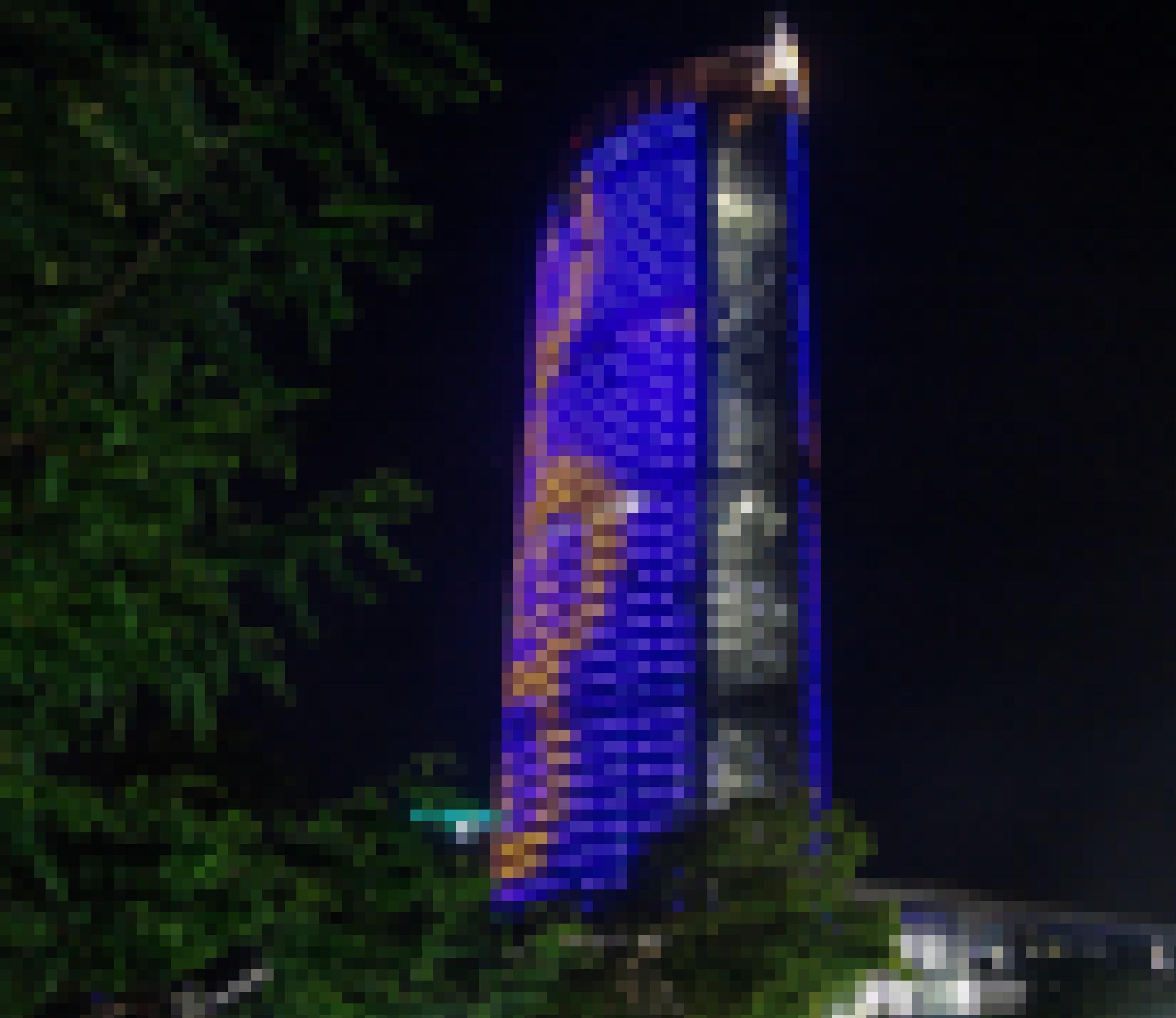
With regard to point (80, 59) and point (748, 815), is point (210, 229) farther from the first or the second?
point (748, 815)

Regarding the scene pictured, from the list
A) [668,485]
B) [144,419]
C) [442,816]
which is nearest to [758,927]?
[442,816]

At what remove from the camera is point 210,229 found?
275 cm

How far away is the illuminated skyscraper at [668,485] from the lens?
32.3 meters

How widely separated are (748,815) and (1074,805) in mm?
39957

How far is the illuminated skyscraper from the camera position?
106ft

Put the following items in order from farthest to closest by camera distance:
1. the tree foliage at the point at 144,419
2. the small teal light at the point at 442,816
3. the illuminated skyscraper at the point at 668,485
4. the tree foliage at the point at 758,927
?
the illuminated skyscraper at the point at 668,485 → the tree foliage at the point at 758,927 → the small teal light at the point at 442,816 → the tree foliage at the point at 144,419

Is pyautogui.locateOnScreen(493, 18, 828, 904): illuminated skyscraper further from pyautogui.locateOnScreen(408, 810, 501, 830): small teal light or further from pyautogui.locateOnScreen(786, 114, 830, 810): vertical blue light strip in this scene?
pyautogui.locateOnScreen(408, 810, 501, 830): small teal light

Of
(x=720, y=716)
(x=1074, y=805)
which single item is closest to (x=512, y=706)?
(x=720, y=716)

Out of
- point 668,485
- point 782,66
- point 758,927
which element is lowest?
point 758,927

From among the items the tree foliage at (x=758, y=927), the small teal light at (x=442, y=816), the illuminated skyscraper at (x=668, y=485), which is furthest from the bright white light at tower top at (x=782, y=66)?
the small teal light at (x=442, y=816)

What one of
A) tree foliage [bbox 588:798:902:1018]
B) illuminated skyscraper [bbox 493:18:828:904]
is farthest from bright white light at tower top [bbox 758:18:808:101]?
tree foliage [bbox 588:798:902:1018]

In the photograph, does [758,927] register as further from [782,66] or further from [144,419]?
[782,66]

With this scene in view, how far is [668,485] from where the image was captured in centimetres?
3416

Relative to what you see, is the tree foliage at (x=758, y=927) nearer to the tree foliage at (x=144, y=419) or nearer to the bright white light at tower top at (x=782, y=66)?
the tree foliage at (x=144, y=419)
